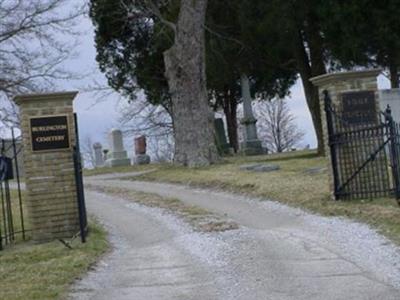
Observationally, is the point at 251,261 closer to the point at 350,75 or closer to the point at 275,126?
the point at 350,75

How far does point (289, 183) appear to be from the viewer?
15.2m

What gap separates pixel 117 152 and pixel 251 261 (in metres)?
24.7

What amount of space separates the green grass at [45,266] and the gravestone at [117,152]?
21013 mm

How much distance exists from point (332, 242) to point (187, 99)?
1328 centimetres

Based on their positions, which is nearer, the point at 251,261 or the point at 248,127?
the point at 251,261

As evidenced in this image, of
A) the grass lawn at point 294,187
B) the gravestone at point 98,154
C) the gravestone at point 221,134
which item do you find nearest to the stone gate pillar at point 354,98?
the grass lawn at point 294,187

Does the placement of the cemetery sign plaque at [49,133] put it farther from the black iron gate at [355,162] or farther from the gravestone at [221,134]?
the gravestone at [221,134]

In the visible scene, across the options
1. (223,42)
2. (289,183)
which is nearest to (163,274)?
(289,183)

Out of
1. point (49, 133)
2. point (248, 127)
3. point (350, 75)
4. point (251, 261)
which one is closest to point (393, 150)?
point (350, 75)

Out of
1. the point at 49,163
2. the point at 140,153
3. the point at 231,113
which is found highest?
the point at 231,113

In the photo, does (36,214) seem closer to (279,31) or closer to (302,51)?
(279,31)

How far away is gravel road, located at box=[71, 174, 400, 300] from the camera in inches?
284

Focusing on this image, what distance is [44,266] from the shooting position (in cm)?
882

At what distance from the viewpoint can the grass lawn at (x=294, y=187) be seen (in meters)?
10.7
